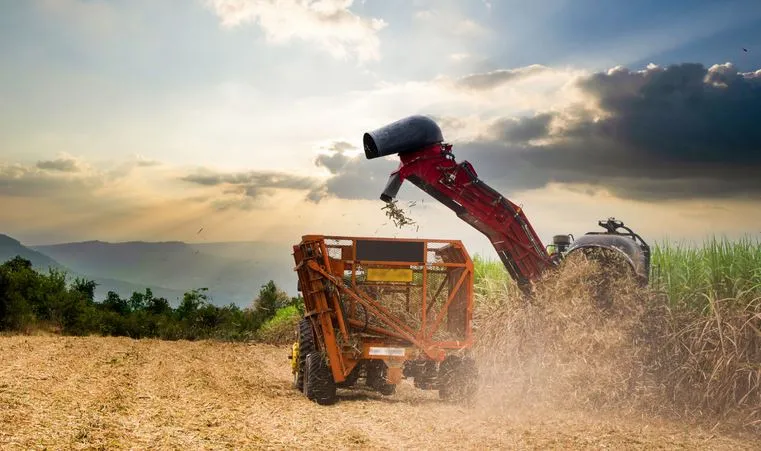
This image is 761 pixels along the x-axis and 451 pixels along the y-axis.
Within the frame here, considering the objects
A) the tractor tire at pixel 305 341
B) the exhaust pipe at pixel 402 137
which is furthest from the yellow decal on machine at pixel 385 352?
the exhaust pipe at pixel 402 137

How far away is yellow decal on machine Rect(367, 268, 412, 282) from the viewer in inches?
419

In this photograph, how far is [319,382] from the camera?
33.5ft

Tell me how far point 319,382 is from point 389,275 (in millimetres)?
1756

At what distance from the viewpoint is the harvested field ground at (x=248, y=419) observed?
734 centimetres

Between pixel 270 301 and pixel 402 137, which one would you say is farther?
pixel 270 301

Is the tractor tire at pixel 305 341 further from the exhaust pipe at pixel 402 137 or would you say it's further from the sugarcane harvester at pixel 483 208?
the exhaust pipe at pixel 402 137

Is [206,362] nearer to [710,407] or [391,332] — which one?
[391,332]

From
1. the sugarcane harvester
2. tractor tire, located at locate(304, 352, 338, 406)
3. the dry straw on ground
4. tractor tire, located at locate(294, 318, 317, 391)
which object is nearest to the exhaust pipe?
the sugarcane harvester

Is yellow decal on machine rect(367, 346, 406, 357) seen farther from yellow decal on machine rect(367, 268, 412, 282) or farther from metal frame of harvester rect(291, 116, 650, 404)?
yellow decal on machine rect(367, 268, 412, 282)

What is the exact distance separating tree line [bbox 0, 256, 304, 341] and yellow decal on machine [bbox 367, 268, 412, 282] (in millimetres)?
9458

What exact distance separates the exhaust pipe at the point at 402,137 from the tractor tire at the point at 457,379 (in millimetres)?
3018

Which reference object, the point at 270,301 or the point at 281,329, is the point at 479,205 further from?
the point at 270,301

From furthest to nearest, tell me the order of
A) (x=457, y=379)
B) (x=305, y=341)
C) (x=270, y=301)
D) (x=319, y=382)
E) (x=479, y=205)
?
(x=270, y=301), (x=479, y=205), (x=305, y=341), (x=457, y=379), (x=319, y=382)

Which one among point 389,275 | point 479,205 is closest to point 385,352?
point 389,275
